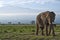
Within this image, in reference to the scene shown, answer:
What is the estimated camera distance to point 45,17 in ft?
89.1

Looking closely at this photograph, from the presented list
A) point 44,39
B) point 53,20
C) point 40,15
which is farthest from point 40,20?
point 44,39

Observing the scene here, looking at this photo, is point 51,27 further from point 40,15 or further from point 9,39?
point 9,39

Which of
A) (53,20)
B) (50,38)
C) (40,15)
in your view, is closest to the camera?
(50,38)

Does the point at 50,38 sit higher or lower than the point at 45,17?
lower

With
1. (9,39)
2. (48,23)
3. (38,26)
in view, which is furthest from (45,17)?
(9,39)

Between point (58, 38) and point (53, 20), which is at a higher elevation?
point (53, 20)

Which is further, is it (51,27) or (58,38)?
(51,27)

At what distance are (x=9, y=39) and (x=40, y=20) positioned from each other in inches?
194

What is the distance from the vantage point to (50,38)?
24.2m

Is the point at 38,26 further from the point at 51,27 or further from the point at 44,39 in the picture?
the point at 44,39

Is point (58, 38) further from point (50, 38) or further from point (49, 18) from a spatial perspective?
point (49, 18)

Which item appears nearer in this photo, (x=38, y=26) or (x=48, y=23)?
(x=48, y=23)

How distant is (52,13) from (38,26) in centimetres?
357

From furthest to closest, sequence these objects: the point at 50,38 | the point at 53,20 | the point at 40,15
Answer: the point at 40,15, the point at 53,20, the point at 50,38
